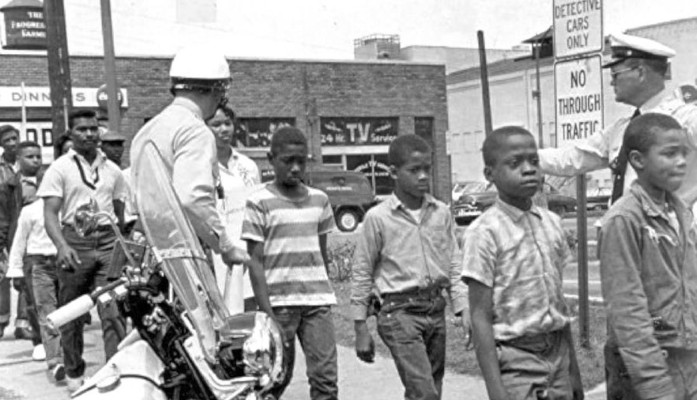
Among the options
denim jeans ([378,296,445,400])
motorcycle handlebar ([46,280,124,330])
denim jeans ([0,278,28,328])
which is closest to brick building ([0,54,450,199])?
denim jeans ([0,278,28,328])

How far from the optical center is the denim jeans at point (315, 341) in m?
5.51

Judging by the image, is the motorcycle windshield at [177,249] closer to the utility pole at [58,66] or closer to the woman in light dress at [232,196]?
the woman in light dress at [232,196]

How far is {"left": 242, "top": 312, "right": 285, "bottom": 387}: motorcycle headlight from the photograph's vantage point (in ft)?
11.3

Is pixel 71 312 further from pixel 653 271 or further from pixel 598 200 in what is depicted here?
pixel 598 200

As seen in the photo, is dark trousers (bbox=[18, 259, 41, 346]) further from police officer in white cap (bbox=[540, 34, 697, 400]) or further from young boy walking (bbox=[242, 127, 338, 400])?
police officer in white cap (bbox=[540, 34, 697, 400])

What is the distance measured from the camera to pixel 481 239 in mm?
3975

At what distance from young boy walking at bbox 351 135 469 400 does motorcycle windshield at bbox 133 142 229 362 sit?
166 centimetres

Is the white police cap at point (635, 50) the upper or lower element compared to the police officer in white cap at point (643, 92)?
upper

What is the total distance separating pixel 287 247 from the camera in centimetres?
564

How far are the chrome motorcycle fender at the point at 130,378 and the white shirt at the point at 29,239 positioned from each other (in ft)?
A: 17.7

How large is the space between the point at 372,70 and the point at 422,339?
31963 millimetres

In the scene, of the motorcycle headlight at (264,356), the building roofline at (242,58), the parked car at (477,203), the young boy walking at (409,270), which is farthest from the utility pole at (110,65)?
the parked car at (477,203)

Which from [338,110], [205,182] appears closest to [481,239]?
[205,182]

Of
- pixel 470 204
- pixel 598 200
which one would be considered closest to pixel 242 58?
pixel 470 204
